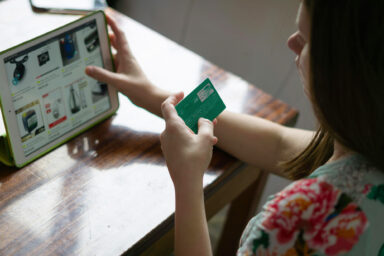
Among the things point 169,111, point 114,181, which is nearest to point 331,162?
point 169,111

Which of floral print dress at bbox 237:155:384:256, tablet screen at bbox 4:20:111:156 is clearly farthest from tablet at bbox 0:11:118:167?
floral print dress at bbox 237:155:384:256

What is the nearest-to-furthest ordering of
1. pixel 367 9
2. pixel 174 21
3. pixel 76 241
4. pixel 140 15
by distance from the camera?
pixel 367 9 → pixel 76 241 → pixel 174 21 → pixel 140 15

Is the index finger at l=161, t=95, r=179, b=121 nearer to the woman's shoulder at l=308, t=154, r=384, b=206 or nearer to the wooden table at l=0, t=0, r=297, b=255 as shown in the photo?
the wooden table at l=0, t=0, r=297, b=255

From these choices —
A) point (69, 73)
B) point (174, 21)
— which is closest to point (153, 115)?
point (69, 73)

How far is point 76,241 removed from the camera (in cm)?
66

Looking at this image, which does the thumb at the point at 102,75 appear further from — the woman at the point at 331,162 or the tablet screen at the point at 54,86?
the woman at the point at 331,162

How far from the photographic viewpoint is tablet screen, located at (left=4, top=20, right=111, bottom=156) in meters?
0.73

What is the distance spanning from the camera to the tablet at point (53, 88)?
28.4 inches

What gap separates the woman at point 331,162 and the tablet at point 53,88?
0.20 meters

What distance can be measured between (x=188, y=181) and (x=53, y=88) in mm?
299

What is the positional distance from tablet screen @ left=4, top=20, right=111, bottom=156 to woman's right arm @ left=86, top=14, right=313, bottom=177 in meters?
0.05

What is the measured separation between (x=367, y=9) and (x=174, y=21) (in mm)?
1217

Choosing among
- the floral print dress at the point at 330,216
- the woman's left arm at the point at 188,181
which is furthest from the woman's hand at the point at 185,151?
the floral print dress at the point at 330,216

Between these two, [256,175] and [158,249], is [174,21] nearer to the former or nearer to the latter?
[256,175]
